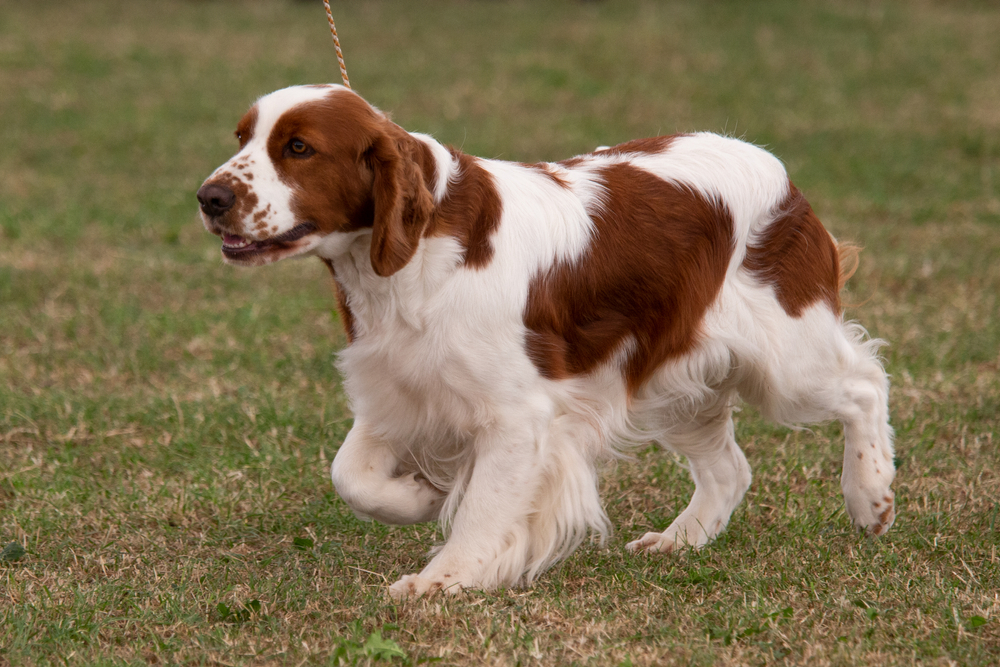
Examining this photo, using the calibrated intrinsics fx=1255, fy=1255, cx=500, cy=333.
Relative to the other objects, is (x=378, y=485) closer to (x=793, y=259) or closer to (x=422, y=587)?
(x=422, y=587)

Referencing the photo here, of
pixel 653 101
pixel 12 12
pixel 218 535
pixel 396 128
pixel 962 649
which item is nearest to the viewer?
pixel 962 649

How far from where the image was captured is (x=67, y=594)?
3.33 meters

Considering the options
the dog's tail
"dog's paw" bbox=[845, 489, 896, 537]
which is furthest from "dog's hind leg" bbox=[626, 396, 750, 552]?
the dog's tail

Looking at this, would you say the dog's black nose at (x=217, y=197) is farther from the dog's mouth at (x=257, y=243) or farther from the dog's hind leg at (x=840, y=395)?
the dog's hind leg at (x=840, y=395)

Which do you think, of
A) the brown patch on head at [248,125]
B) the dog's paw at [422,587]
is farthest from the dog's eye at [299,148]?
the dog's paw at [422,587]

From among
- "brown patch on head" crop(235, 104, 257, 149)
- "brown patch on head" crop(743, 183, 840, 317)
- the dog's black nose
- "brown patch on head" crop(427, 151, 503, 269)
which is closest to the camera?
the dog's black nose

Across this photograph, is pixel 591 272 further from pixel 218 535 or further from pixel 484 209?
pixel 218 535

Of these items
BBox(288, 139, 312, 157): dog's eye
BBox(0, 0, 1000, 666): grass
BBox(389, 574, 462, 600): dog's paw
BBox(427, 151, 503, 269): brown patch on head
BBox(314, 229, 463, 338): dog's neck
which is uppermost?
BBox(288, 139, 312, 157): dog's eye

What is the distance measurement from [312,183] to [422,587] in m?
1.07

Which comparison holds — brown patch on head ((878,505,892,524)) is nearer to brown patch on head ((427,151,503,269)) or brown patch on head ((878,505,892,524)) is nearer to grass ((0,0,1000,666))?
grass ((0,0,1000,666))

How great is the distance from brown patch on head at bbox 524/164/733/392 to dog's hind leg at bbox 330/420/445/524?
20.3 inches

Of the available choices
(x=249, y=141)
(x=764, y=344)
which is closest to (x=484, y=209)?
(x=249, y=141)

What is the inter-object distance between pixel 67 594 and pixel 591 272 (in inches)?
64.4

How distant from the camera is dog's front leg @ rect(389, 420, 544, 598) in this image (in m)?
3.27
